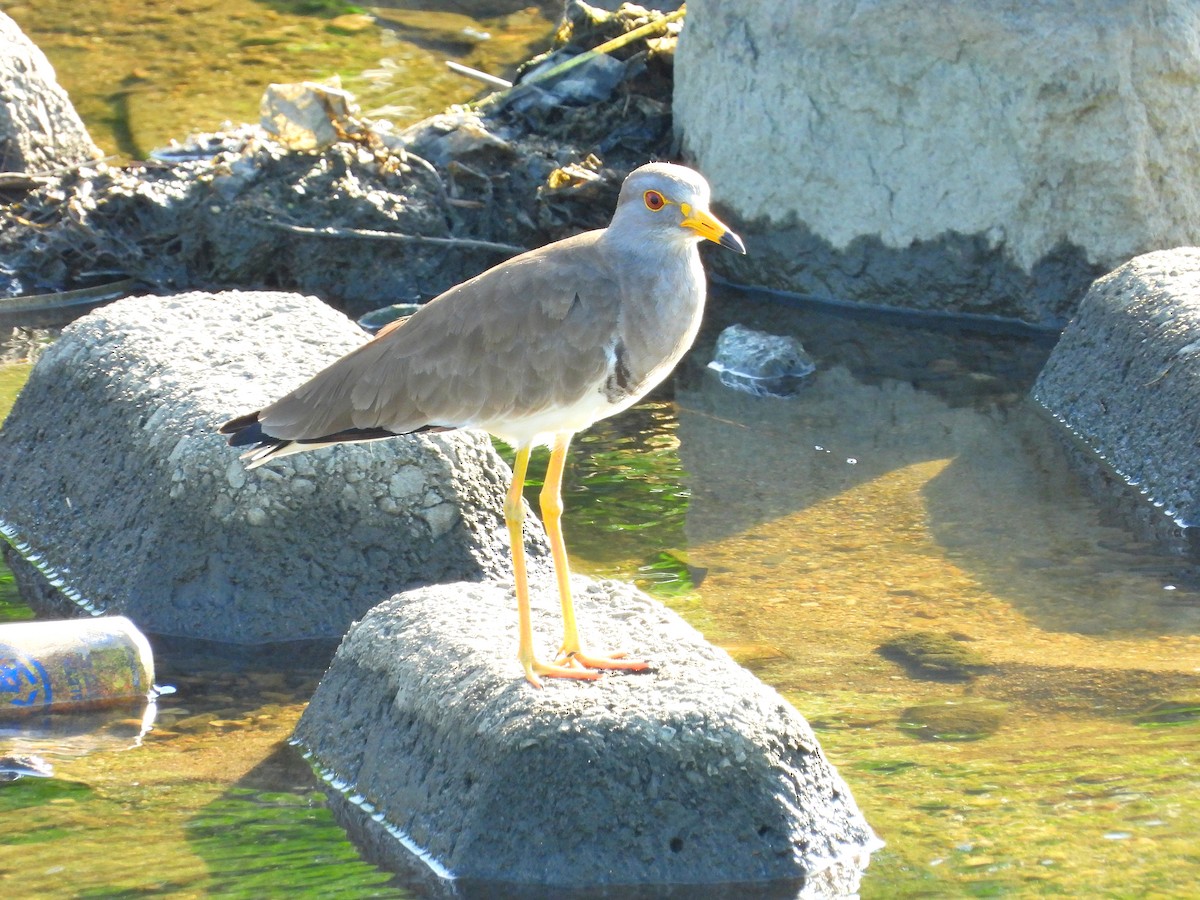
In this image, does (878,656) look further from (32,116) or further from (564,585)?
(32,116)

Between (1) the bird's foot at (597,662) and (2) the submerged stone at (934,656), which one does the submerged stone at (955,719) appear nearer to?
(2) the submerged stone at (934,656)

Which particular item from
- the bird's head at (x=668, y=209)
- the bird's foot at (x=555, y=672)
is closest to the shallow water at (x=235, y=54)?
the bird's head at (x=668, y=209)

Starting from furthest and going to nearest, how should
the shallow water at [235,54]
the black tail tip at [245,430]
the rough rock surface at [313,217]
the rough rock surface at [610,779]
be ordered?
the shallow water at [235,54], the rough rock surface at [313,217], the black tail tip at [245,430], the rough rock surface at [610,779]

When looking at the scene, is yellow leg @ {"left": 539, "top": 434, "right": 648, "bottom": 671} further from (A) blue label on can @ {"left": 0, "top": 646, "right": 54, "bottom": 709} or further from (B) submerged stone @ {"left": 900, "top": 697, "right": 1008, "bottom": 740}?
(A) blue label on can @ {"left": 0, "top": 646, "right": 54, "bottom": 709}

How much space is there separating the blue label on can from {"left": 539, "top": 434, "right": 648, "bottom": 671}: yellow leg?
168 centimetres

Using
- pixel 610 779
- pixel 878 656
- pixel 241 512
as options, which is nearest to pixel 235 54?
pixel 241 512

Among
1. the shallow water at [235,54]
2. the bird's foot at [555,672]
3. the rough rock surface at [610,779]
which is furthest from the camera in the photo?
the shallow water at [235,54]

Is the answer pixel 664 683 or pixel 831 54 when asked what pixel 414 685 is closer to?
pixel 664 683

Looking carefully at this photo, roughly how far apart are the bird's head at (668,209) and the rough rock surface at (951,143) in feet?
16.6

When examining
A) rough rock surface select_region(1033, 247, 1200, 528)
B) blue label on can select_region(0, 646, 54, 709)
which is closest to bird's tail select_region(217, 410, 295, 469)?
blue label on can select_region(0, 646, 54, 709)

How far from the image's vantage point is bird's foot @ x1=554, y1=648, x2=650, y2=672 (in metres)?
4.79

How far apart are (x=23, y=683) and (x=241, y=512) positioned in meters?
0.97

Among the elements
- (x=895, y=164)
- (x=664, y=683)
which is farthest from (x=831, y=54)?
(x=664, y=683)

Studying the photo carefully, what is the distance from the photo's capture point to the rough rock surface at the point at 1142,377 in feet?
23.8
